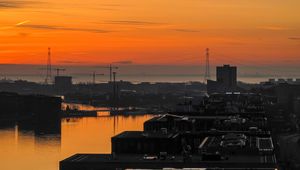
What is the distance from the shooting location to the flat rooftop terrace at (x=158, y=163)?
959 inches

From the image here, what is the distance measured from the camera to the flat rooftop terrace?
2436 cm

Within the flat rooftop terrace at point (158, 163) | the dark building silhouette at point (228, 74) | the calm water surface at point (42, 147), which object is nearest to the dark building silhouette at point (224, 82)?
the dark building silhouette at point (228, 74)

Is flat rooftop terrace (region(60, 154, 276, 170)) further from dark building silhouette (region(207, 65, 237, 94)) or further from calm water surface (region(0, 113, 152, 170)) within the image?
dark building silhouette (region(207, 65, 237, 94))

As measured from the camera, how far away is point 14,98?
126250 mm

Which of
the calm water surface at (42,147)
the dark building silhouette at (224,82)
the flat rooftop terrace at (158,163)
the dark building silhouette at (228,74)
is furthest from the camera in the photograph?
the dark building silhouette at (228,74)

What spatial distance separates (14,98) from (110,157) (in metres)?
101

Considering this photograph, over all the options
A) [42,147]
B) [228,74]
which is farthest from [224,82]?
[42,147]

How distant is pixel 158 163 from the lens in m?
25.3

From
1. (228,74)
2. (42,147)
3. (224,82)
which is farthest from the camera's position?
(228,74)

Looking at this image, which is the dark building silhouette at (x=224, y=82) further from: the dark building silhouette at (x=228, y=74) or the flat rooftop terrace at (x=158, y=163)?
the flat rooftop terrace at (x=158, y=163)

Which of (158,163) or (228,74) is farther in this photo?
(228,74)

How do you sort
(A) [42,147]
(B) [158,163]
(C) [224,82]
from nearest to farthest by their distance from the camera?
(B) [158,163] < (A) [42,147] < (C) [224,82]

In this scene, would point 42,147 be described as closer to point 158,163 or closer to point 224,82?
point 158,163

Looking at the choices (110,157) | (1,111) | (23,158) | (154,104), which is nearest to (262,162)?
(110,157)
